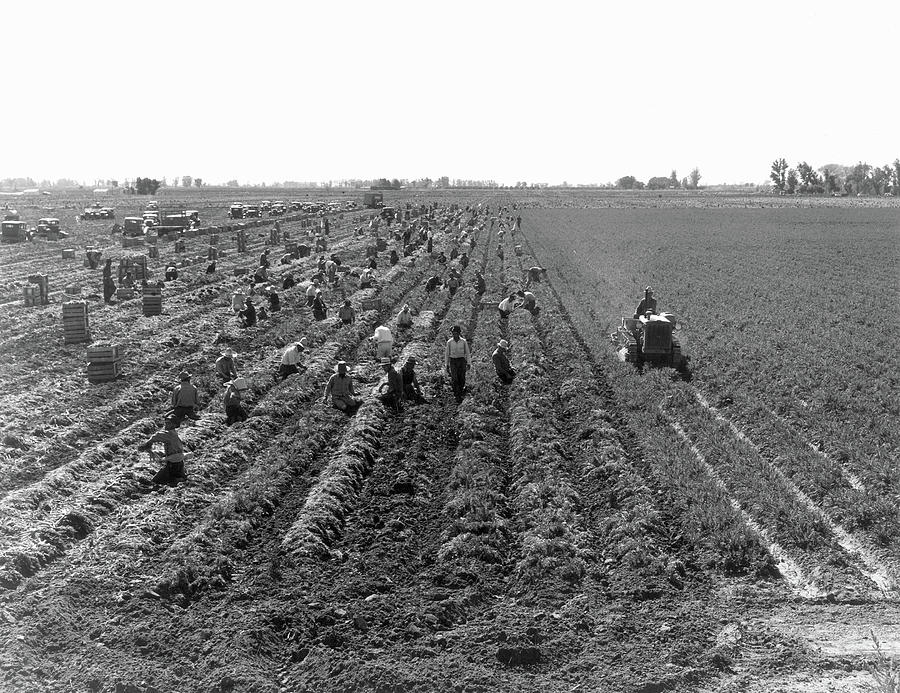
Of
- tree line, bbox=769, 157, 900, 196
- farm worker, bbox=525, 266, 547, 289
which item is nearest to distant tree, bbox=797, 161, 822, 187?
tree line, bbox=769, 157, 900, 196

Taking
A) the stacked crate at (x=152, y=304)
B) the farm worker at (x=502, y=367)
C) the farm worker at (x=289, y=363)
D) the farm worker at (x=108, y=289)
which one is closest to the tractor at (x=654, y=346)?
the farm worker at (x=502, y=367)

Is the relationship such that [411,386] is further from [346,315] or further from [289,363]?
[346,315]

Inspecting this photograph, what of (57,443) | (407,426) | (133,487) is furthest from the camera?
(407,426)

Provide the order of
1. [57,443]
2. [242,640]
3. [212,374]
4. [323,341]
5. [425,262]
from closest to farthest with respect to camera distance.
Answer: [242,640]
[57,443]
[212,374]
[323,341]
[425,262]

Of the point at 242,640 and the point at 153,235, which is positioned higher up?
the point at 153,235

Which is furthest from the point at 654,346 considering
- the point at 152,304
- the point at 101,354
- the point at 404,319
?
the point at 152,304

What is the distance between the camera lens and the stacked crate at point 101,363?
18609mm

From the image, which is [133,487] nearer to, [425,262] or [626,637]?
[626,637]

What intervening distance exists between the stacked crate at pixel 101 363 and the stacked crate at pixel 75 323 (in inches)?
162

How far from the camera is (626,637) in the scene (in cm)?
846

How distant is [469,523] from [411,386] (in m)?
6.90

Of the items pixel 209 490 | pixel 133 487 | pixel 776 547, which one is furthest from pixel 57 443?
Result: pixel 776 547

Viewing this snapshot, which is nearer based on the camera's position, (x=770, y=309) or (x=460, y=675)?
(x=460, y=675)

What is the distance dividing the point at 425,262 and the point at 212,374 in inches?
906
